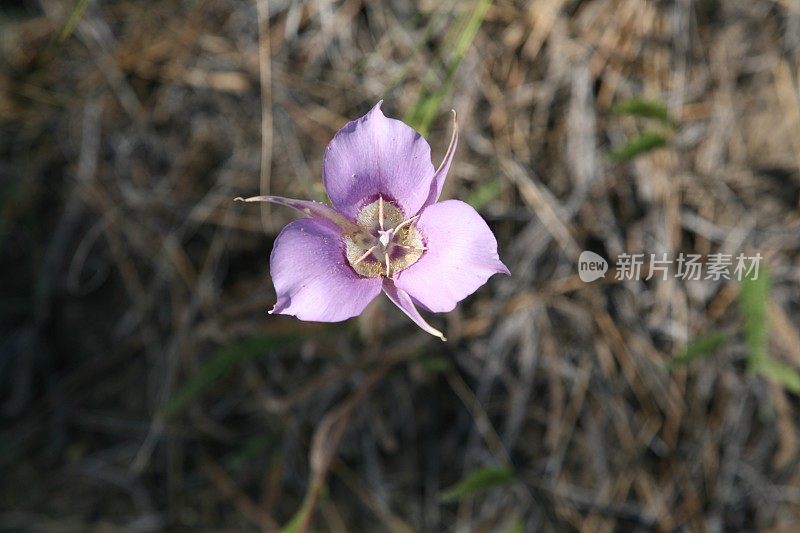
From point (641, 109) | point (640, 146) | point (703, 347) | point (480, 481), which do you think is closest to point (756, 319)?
point (703, 347)

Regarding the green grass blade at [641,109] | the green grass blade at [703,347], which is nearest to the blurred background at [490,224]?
the green grass blade at [641,109]

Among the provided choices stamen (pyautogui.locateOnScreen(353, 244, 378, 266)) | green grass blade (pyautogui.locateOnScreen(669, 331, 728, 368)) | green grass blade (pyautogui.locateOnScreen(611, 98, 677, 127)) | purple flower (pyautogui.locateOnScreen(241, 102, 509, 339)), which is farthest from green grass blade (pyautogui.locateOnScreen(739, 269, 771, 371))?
stamen (pyautogui.locateOnScreen(353, 244, 378, 266))

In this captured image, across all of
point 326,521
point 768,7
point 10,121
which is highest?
point 768,7

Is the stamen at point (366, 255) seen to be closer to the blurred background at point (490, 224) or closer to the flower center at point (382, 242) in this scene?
the flower center at point (382, 242)

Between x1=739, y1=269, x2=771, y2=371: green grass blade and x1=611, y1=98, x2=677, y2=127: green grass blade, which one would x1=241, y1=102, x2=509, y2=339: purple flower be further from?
x1=739, y1=269, x2=771, y2=371: green grass blade

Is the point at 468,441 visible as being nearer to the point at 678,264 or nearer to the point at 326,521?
the point at 326,521

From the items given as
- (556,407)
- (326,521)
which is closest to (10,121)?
(326,521)
